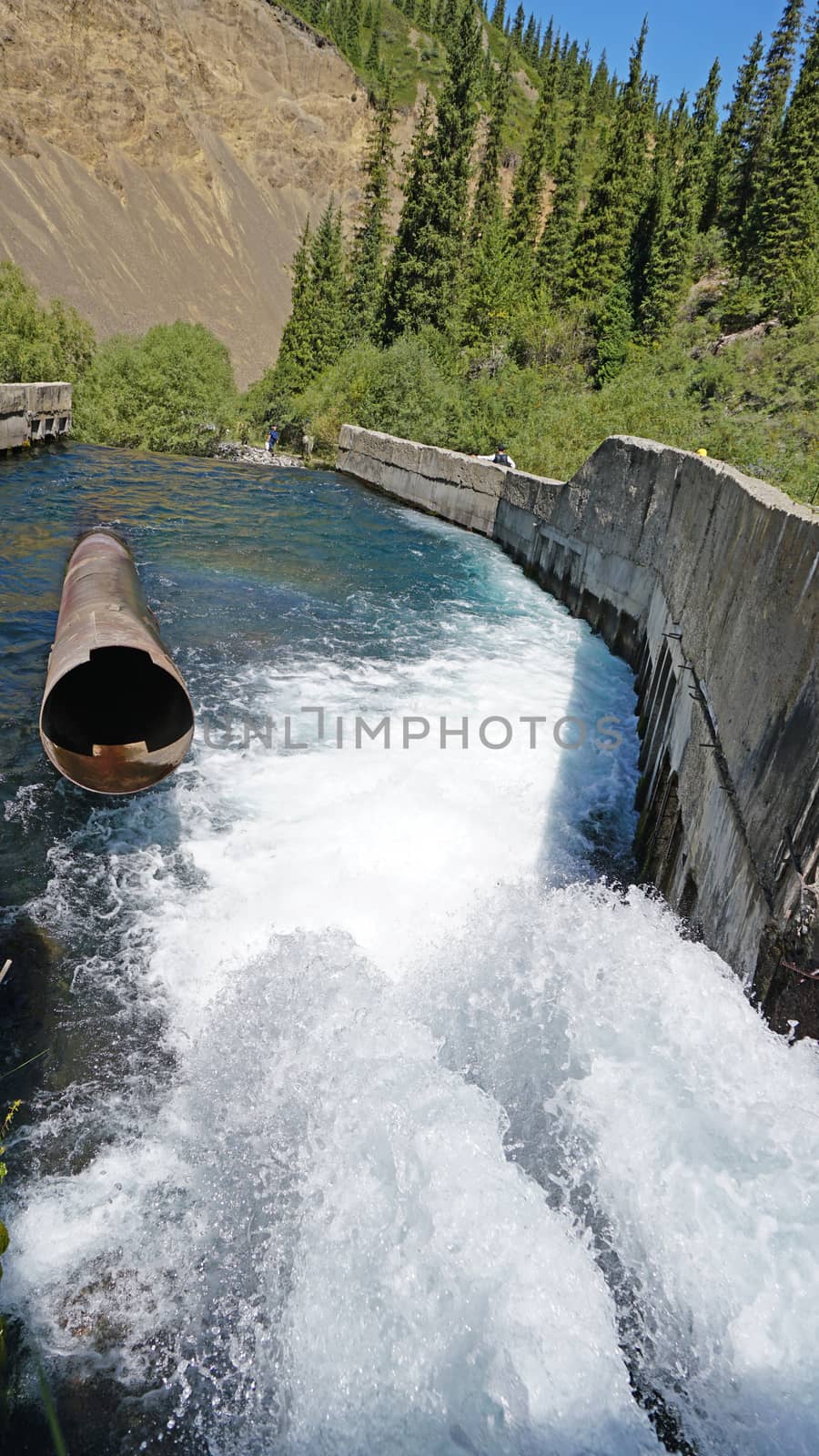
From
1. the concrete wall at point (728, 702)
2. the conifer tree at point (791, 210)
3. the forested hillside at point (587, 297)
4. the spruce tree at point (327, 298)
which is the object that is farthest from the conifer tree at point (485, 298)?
the concrete wall at point (728, 702)

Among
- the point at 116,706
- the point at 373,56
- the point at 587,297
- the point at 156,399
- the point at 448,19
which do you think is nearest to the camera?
the point at 116,706

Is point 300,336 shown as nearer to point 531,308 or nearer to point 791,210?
point 531,308

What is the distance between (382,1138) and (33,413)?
2434 cm

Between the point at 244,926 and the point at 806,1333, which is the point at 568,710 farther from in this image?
the point at 806,1333

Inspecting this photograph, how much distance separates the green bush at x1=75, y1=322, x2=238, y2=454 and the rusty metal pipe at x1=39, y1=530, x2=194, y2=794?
76.6 feet

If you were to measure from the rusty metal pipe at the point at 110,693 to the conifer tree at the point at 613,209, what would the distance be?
1655 inches

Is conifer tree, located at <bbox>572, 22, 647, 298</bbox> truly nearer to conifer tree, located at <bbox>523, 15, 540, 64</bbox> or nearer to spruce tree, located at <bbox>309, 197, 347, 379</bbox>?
spruce tree, located at <bbox>309, 197, 347, 379</bbox>

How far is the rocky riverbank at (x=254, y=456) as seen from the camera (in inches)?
1035

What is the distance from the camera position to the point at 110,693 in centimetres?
667

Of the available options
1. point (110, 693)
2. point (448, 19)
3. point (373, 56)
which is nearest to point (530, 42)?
point (448, 19)

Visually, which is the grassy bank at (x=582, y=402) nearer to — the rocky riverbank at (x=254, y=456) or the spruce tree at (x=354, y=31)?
the rocky riverbank at (x=254, y=456)

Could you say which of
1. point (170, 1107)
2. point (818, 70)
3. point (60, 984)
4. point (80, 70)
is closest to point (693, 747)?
point (170, 1107)

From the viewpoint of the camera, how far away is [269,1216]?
325 centimetres

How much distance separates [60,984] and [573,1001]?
2779 millimetres
